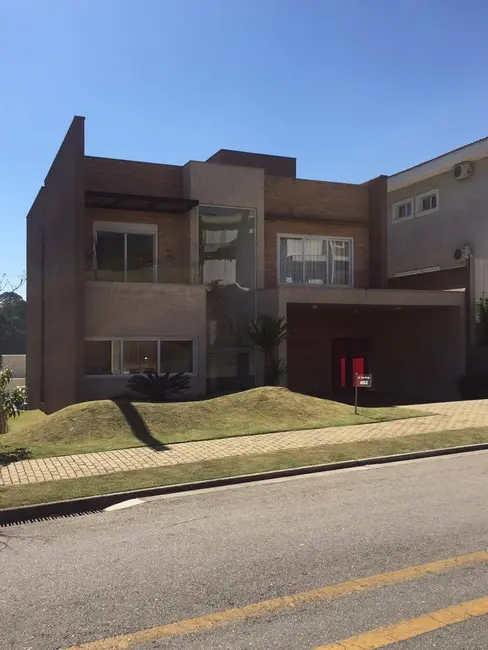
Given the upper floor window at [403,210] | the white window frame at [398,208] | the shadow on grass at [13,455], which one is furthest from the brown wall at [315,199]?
the shadow on grass at [13,455]

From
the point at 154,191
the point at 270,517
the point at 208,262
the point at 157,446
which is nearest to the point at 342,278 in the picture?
the point at 208,262

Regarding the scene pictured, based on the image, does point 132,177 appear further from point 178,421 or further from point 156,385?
point 178,421

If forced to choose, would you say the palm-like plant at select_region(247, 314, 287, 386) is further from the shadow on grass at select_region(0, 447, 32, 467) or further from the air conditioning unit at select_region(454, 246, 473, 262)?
the air conditioning unit at select_region(454, 246, 473, 262)

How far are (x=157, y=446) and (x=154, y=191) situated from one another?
37.4 feet

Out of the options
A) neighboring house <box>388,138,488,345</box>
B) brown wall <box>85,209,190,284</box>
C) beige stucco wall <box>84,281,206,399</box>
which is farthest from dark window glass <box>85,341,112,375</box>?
neighboring house <box>388,138,488,345</box>

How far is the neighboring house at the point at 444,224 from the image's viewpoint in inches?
840

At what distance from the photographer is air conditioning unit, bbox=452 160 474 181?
963 inches

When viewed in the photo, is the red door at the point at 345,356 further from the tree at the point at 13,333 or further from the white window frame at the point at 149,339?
the tree at the point at 13,333

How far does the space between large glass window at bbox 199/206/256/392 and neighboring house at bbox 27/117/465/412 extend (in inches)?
1.6

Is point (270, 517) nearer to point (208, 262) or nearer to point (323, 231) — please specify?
point (208, 262)

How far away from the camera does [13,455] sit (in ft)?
31.5

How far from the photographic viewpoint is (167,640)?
370 cm

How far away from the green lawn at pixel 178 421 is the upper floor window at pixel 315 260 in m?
7.40

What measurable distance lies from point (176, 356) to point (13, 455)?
8745 millimetres
